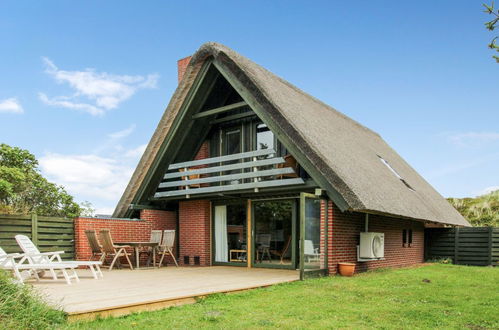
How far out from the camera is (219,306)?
6.29 meters

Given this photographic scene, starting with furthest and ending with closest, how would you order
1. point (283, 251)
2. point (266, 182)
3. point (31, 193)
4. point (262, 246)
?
point (31, 193)
point (262, 246)
point (283, 251)
point (266, 182)

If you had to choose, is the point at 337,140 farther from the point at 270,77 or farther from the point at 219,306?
the point at 219,306

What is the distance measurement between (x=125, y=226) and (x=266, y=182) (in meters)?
4.55

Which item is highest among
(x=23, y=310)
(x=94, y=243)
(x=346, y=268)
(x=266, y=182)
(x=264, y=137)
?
(x=264, y=137)

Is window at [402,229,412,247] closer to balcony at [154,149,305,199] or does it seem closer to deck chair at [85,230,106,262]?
A: balcony at [154,149,305,199]

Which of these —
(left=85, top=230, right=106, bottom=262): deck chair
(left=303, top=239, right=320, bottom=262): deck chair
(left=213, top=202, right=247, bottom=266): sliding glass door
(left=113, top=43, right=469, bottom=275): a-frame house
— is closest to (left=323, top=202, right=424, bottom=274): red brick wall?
(left=113, top=43, right=469, bottom=275): a-frame house

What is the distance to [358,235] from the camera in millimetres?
10984

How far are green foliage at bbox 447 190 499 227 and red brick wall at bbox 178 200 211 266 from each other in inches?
553

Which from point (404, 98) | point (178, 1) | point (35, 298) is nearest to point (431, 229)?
point (404, 98)

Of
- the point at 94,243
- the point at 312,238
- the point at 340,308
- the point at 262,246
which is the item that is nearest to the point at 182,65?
the point at 94,243

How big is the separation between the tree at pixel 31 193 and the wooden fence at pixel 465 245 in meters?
13.8

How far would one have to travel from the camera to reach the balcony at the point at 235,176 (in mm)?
10328

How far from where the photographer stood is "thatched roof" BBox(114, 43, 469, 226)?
9250 mm

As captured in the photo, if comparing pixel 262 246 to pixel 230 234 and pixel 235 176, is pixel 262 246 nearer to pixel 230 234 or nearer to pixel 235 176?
pixel 230 234
